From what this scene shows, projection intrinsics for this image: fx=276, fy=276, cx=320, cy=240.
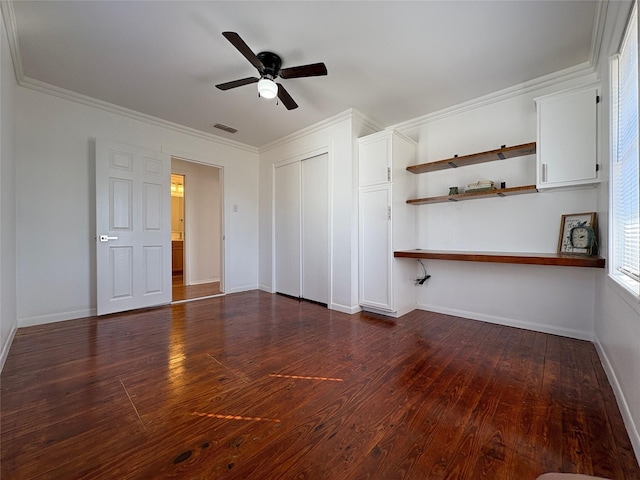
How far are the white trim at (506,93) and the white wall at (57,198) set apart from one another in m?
3.78

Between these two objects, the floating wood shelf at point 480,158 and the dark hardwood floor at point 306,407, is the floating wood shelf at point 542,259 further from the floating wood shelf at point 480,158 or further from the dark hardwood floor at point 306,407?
the floating wood shelf at point 480,158

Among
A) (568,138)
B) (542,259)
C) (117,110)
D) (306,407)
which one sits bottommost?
(306,407)

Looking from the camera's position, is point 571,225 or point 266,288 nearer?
point 571,225

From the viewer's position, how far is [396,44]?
236 cm

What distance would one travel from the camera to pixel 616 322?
5.64ft

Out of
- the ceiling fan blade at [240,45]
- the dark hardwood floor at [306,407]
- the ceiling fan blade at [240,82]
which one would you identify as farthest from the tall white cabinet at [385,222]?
the ceiling fan blade at [240,45]

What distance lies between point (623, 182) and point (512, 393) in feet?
5.00

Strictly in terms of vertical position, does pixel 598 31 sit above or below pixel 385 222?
above

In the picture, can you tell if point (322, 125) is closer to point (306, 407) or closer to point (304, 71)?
point (304, 71)

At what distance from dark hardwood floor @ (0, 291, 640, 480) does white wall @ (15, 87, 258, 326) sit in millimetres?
506

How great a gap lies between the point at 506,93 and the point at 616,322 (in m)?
2.49

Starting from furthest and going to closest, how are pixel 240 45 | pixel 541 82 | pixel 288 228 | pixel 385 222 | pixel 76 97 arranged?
pixel 288 228 → pixel 385 222 → pixel 76 97 → pixel 541 82 → pixel 240 45

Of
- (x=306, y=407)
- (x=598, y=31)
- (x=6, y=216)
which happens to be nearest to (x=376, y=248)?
(x=306, y=407)

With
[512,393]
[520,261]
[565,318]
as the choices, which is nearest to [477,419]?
[512,393]
